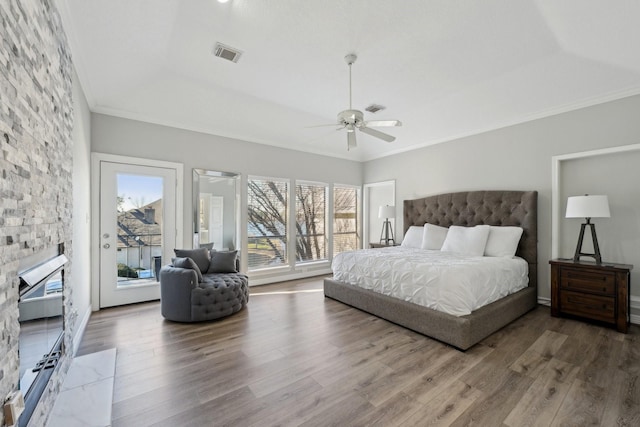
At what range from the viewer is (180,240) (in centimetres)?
455

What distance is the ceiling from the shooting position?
8.53ft

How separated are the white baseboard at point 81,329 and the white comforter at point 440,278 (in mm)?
3174

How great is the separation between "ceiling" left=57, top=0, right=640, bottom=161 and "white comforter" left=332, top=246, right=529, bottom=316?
2375 millimetres

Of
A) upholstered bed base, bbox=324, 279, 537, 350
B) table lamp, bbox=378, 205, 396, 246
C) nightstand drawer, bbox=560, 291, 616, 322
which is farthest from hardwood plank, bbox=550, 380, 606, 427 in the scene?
table lamp, bbox=378, 205, 396, 246

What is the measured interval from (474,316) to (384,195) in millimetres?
4199

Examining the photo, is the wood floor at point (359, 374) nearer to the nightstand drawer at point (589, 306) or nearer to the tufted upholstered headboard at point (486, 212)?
the nightstand drawer at point (589, 306)

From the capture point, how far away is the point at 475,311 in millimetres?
2982

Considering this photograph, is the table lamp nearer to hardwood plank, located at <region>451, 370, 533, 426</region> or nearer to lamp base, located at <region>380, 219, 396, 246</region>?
lamp base, located at <region>380, 219, 396, 246</region>

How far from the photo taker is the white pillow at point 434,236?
482 cm

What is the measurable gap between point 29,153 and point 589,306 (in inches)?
210

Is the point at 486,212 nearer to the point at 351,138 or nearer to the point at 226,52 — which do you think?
the point at 351,138

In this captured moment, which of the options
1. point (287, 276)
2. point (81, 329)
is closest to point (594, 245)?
point (287, 276)

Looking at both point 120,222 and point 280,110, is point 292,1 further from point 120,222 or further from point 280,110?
point 120,222

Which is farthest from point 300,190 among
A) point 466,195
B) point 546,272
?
point 546,272
